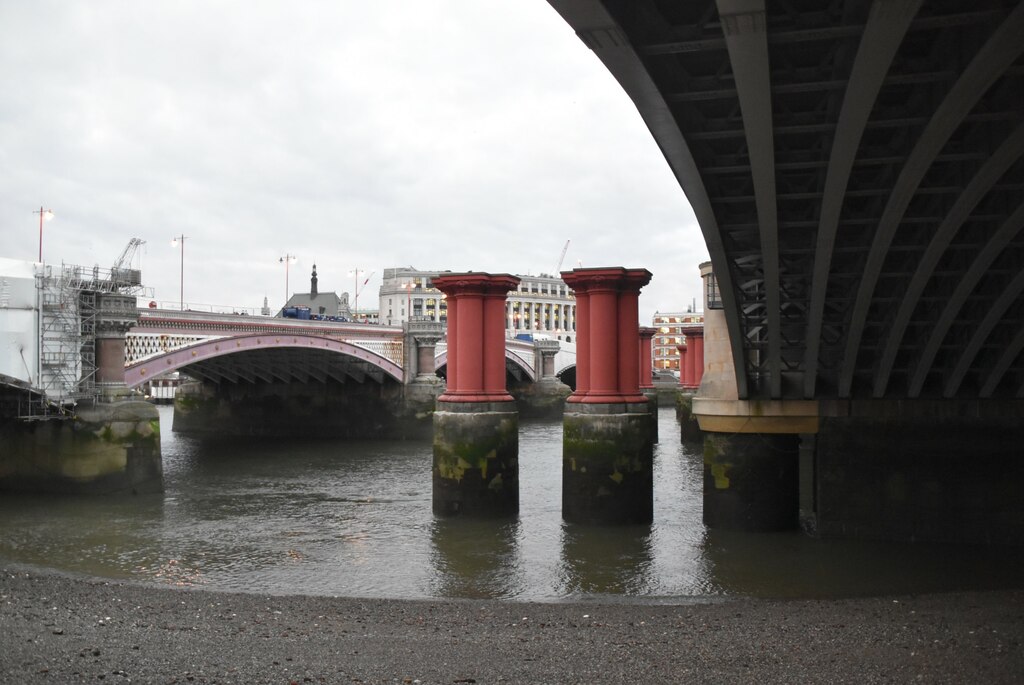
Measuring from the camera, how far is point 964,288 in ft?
40.9

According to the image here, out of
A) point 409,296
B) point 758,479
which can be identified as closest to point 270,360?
point 758,479

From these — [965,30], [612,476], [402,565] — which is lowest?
[402,565]

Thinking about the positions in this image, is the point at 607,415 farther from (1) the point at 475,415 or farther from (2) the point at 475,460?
(2) the point at 475,460

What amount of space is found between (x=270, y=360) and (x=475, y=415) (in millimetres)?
21659

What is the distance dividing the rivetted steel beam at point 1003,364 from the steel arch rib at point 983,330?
36cm

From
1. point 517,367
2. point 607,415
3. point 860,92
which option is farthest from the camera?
point 517,367

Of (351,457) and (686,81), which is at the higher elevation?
(686,81)

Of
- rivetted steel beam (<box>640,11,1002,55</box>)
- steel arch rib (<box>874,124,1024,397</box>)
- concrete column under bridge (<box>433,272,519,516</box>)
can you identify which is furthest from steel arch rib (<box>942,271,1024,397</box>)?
concrete column under bridge (<box>433,272,519,516</box>)

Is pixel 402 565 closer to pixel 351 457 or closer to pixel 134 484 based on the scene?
pixel 134 484

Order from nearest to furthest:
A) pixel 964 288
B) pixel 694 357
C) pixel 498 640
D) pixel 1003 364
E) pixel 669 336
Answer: pixel 498 640, pixel 964 288, pixel 1003 364, pixel 694 357, pixel 669 336

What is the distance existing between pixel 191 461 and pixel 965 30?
94.6 ft

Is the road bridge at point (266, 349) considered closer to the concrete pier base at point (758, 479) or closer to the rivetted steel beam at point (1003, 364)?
the concrete pier base at point (758, 479)

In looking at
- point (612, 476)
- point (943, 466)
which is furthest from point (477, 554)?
point (943, 466)

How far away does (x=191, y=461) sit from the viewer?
31.9m
